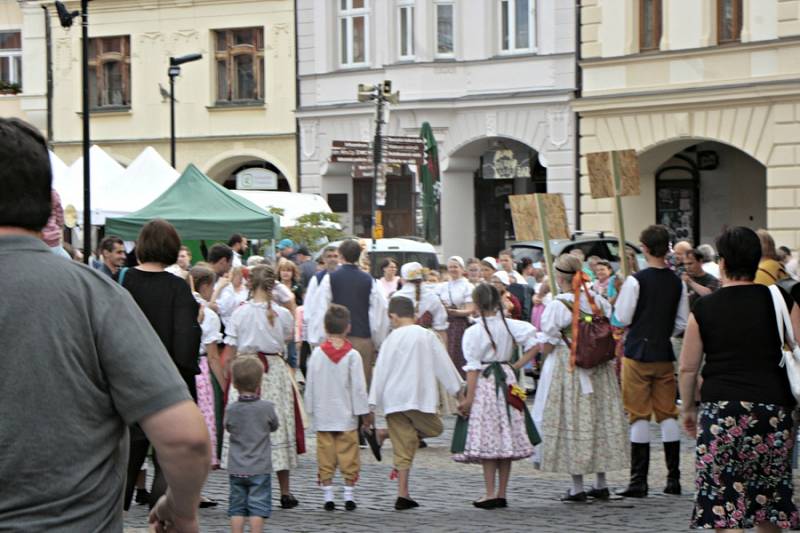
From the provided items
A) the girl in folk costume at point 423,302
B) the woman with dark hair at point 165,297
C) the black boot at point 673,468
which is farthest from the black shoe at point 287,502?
the girl in folk costume at point 423,302

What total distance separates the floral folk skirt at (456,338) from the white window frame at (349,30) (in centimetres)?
1844

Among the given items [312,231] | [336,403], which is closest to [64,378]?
[336,403]

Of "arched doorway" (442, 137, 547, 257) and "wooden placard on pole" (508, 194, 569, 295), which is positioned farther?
"arched doorway" (442, 137, 547, 257)

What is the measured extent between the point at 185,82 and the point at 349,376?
28.1m

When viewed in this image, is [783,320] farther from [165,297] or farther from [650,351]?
[165,297]

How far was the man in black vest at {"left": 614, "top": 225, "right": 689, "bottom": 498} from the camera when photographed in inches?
424

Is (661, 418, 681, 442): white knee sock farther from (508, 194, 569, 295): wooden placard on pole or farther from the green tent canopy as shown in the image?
the green tent canopy

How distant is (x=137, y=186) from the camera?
2512 centimetres

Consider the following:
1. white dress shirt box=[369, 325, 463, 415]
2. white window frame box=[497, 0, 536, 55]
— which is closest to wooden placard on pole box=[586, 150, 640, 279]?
white dress shirt box=[369, 325, 463, 415]

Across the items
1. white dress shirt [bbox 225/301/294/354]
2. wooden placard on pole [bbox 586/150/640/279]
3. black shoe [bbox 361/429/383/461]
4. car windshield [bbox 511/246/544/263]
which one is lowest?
black shoe [bbox 361/429/383/461]

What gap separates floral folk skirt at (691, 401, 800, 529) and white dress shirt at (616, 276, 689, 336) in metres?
3.52

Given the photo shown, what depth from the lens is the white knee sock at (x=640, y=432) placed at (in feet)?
35.4

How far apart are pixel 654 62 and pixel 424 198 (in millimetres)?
6324

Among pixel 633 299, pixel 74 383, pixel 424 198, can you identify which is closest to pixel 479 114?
pixel 424 198
